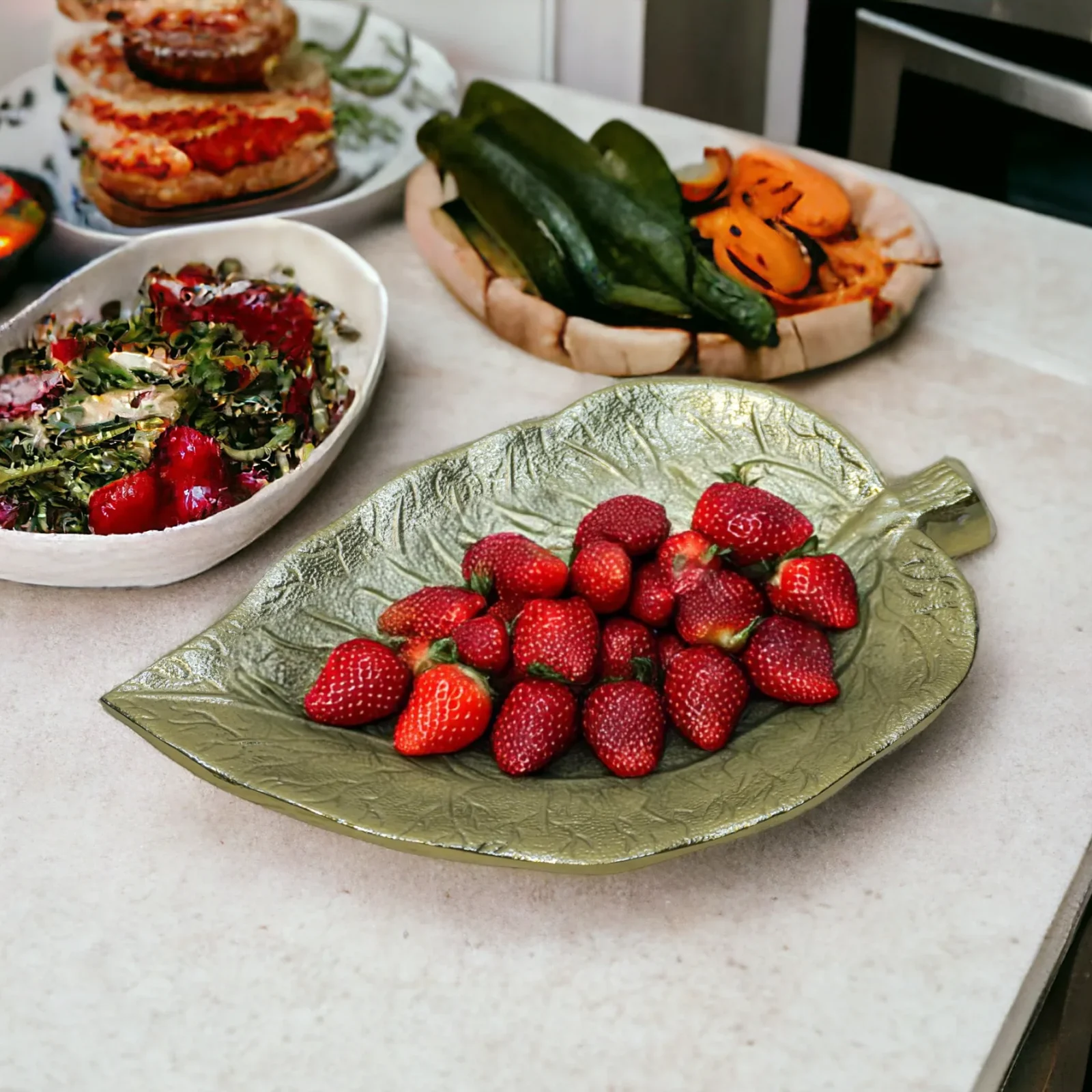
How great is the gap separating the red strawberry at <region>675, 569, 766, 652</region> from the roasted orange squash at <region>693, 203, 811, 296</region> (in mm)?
428

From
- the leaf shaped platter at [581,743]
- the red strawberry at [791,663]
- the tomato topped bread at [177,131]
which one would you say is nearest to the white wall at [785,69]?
the tomato topped bread at [177,131]

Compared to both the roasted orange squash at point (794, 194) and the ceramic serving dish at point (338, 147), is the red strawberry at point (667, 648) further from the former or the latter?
the ceramic serving dish at point (338, 147)

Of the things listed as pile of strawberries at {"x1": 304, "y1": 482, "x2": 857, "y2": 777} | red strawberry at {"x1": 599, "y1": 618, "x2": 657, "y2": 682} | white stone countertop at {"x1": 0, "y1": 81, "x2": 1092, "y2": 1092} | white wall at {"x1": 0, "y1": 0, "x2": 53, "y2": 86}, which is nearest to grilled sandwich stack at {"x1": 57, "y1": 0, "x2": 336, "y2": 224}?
white wall at {"x1": 0, "y1": 0, "x2": 53, "y2": 86}

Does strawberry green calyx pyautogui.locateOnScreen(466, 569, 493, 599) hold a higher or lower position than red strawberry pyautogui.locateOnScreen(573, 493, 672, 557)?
lower

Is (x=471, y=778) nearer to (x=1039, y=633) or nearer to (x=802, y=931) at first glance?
(x=802, y=931)

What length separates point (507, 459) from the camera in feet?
3.10

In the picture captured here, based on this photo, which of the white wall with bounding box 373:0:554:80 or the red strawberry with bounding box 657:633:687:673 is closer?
the red strawberry with bounding box 657:633:687:673

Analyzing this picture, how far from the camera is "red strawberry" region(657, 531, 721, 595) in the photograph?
797 mm

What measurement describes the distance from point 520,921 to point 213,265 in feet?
2.43

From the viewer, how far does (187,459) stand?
0.90 metres

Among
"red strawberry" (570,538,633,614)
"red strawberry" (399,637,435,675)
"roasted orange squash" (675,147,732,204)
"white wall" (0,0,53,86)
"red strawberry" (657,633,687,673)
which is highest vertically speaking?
"white wall" (0,0,53,86)

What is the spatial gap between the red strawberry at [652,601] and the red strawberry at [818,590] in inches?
2.8

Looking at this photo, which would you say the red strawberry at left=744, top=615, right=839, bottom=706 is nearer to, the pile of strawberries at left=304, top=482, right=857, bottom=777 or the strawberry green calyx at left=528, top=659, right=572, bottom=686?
the pile of strawberries at left=304, top=482, right=857, bottom=777

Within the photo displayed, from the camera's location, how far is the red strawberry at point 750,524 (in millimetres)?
820
